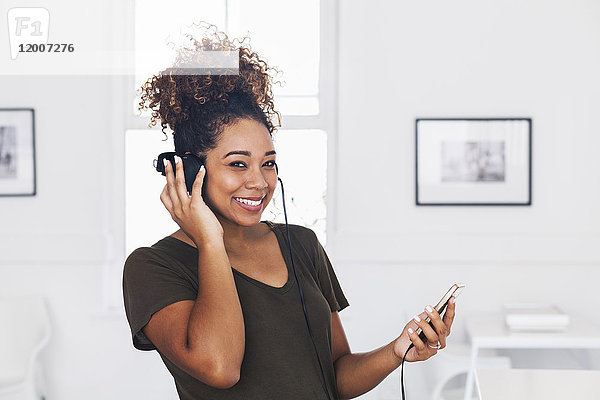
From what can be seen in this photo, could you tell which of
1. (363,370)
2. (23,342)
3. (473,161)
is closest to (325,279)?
(363,370)

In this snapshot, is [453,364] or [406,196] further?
[406,196]

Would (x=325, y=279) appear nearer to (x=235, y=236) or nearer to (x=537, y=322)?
(x=235, y=236)

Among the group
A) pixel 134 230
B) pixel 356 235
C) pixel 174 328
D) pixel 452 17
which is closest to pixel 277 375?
pixel 174 328

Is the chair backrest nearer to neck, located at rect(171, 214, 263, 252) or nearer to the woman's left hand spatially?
neck, located at rect(171, 214, 263, 252)

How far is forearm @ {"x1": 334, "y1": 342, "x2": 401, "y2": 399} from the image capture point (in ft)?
4.40

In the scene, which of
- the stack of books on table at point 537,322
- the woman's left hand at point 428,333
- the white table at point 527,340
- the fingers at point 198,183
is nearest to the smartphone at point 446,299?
the woman's left hand at point 428,333

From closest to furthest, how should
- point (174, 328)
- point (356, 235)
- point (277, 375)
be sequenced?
point (174, 328), point (277, 375), point (356, 235)

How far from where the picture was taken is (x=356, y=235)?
311 cm

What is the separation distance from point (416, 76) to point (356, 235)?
82 centimetres

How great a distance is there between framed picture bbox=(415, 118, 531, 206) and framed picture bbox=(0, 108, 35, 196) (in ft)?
6.23

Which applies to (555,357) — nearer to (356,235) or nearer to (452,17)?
(356,235)

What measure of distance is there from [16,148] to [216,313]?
245 cm

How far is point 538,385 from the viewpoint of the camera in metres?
1.12

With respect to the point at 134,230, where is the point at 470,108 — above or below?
above
